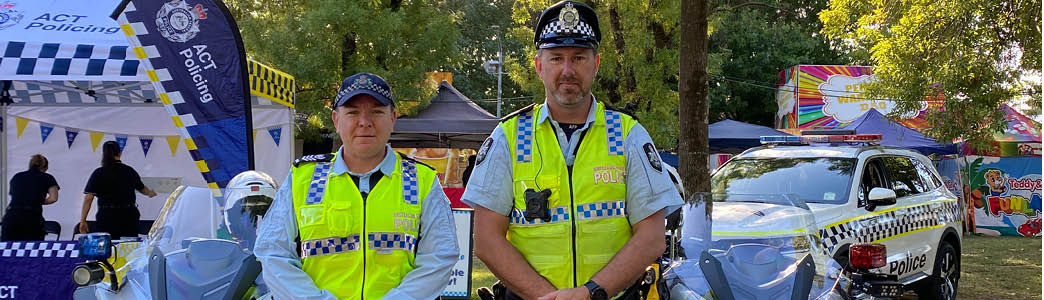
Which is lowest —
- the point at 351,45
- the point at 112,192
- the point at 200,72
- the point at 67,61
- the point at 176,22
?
the point at 112,192

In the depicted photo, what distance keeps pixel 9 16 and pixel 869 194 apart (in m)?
8.15

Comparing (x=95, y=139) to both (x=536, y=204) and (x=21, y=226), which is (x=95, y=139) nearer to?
(x=21, y=226)

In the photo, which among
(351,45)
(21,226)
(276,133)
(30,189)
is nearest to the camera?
(21,226)

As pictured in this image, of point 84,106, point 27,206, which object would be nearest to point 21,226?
point 27,206

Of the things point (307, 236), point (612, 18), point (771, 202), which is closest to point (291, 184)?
point (307, 236)

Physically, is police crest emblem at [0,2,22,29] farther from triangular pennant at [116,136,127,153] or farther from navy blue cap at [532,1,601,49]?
navy blue cap at [532,1,601,49]

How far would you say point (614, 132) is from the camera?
3.18m

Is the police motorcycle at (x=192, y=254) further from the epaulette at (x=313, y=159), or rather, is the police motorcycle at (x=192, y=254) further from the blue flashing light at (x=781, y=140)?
the blue flashing light at (x=781, y=140)

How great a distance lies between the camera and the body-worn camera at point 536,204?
300cm

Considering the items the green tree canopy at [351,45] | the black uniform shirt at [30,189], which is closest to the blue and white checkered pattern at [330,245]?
the black uniform shirt at [30,189]

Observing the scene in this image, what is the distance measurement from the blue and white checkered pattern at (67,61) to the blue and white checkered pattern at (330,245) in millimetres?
5619

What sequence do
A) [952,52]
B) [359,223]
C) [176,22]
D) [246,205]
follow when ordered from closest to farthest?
1. [359,223]
2. [246,205]
3. [176,22]
4. [952,52]

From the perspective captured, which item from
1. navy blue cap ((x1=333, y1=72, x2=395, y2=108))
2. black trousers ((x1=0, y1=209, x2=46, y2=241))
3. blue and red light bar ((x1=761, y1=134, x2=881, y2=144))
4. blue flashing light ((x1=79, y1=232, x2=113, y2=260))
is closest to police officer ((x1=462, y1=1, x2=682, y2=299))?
navy blue cap ((x1=333, y1=72, x2=395, y2=108))

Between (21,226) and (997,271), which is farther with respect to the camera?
(997,271)
